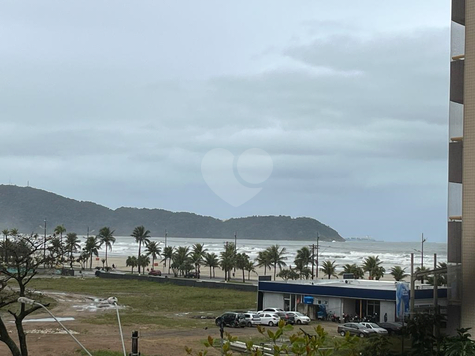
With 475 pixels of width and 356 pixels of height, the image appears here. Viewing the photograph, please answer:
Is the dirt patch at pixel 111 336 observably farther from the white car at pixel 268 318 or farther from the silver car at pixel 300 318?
the white car at pixel 268 318

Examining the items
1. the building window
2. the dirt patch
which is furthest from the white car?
the building window

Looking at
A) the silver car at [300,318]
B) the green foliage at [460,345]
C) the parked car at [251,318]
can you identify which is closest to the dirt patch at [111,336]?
the silver car at [300,318]

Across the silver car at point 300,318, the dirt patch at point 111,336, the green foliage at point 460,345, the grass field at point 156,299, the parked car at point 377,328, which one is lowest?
the grass field at point 156,299

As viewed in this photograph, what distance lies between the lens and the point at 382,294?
57.9 metres

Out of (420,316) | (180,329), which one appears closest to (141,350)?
(180,329)

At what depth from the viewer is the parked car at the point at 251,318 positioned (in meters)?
56.2

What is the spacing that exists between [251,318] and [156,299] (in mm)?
26657

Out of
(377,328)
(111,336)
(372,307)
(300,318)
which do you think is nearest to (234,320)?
(300,318)

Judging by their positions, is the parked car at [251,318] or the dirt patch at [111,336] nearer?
the dirt patch at [111,336]

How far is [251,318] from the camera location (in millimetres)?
56500

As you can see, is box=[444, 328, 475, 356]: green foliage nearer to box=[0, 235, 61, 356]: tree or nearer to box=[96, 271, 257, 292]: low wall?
box=[0, 235, 61, 356]: tree

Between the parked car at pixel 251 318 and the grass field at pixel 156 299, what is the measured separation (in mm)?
4485

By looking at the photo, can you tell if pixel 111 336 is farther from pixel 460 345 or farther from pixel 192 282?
pixel 192 282

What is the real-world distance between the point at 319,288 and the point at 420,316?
1400 inches
